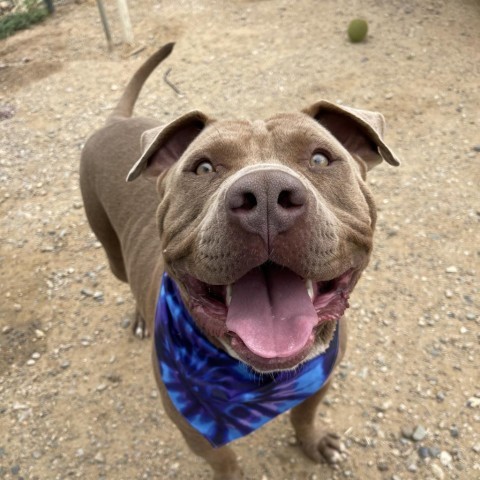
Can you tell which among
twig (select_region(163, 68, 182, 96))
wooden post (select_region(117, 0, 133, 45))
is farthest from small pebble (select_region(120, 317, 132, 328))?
wooden post (select_region(117, 0, 133, 45))

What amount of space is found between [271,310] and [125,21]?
6.49 metres

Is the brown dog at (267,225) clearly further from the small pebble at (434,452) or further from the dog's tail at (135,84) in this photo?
the dog's tail at (135,84)

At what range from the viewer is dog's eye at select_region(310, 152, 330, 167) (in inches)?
74.4

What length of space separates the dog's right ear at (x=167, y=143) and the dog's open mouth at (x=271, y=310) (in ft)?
2.06

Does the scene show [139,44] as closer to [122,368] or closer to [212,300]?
[122,368]

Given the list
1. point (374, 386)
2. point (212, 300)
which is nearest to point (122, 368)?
point (374, 386)

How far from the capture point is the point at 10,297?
414 cm

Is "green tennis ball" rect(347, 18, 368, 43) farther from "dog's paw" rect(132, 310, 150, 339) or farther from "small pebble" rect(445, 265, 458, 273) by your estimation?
"dog's paw" rect(132, 310, 150, 339)

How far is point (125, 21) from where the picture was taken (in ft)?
23.5

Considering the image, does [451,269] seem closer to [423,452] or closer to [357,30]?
[423,452]

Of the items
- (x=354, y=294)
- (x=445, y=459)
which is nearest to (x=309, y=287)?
(x=445, y=459)

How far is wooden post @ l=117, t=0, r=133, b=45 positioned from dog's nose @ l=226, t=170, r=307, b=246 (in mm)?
6479

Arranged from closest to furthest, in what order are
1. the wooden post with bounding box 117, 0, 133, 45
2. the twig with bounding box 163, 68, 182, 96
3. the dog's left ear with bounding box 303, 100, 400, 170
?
the dog's left ear with bounding box 303, 100, 400, 170 → the twig with bounding box 163, 68, 182, 96 → the wooden post with bounding box 117, 0, 133, 45

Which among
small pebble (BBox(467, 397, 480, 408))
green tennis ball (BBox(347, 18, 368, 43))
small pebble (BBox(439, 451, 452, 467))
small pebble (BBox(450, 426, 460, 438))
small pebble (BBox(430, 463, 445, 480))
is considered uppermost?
green tennis ball (BBox(347, 18, 368, 43))
